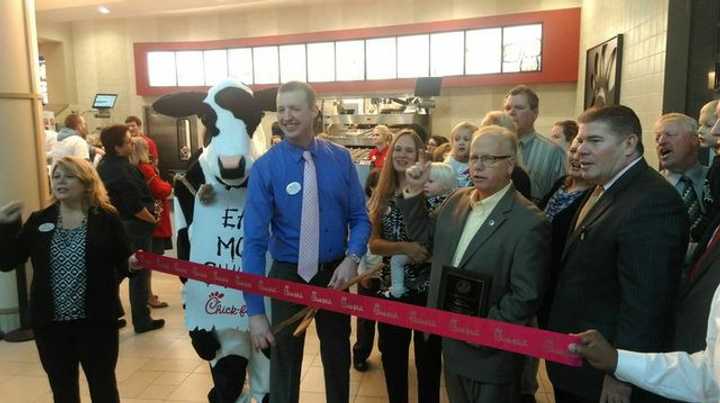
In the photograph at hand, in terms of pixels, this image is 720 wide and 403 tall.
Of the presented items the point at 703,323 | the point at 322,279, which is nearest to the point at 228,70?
the point at 322,279

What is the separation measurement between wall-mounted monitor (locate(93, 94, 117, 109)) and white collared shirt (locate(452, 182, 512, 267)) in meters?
10.2

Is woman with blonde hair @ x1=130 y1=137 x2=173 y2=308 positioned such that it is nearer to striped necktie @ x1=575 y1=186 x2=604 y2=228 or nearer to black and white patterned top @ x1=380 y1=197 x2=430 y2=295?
black and white patterned top @ x1=380 y1=197 x2=430 y2=295

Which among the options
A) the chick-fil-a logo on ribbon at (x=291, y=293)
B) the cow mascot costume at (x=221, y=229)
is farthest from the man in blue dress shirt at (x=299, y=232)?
the cow mascot costume at (x=221, y=229)

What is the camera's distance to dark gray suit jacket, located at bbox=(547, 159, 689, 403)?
1542mm

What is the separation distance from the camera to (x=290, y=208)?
2.12 m

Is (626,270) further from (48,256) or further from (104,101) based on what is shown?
(104,101)

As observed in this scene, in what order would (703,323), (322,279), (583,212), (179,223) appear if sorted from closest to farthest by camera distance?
(703,323) → (583,212) → (322,279) → (179,223)

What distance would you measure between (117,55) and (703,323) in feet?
39.5

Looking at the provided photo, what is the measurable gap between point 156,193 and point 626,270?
13.1ft

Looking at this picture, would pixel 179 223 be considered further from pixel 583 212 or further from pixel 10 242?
pixel 583 212

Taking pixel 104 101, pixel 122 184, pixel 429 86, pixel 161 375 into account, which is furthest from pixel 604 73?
pixel 104 101

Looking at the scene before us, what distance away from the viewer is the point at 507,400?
6.24ft

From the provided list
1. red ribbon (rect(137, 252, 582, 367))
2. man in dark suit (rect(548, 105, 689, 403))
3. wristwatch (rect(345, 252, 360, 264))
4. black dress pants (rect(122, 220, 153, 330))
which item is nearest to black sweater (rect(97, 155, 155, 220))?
black dress pants (rect(122, 220, 153, 330))

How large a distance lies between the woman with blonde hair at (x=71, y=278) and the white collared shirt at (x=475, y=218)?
5.17ft
